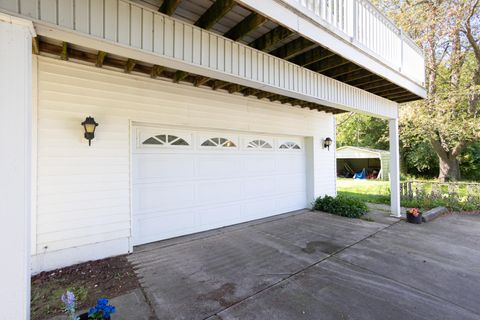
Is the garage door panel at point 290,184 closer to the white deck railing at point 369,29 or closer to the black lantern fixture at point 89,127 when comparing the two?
the white deck railing at point 369,29

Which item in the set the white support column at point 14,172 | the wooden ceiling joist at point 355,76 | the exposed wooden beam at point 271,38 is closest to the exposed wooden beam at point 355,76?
the wooden ceiling joist at point 355,76

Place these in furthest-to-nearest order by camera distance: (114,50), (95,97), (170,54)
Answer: (95,97) < (170,54) < (114,50)

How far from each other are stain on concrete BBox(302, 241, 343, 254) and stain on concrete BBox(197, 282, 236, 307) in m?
1.62

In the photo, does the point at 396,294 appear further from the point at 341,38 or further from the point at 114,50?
the point at 114,50

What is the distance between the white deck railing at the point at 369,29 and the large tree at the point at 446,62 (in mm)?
5097

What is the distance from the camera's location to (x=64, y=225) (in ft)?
10.8

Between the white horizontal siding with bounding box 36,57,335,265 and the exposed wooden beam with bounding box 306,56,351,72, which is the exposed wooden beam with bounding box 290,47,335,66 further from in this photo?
the white horizontal siding with bounding box 36,57,335,265

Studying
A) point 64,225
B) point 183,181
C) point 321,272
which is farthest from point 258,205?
point 64,225

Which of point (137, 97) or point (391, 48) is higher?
point (391, 48)

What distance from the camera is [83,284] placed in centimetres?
288

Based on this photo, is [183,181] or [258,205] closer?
[183,181]

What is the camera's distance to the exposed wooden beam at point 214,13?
243 centimetres

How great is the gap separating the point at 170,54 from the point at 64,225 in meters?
2.78

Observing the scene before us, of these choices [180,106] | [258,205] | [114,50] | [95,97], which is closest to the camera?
[114,50]
